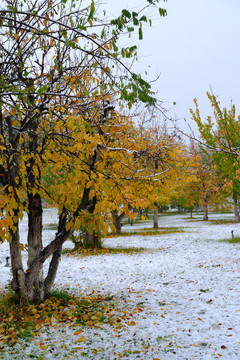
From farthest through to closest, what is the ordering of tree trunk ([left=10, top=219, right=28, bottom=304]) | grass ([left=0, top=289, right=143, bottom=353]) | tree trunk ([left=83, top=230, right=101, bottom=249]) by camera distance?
tree trunk ([left=83, top=230, right=101, bottom=249]) < tree trunk ([left=10, top=219, right=28, bottom=304]) < grass ([left=0, top=289, right=143, bottom=353])

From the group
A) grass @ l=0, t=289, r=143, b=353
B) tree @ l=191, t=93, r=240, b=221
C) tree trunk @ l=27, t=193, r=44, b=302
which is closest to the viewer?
tree @ l=191, t=93, r=240, b=221

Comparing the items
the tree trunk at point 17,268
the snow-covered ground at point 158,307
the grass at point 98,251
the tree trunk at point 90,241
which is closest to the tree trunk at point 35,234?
the tree trunk at point 17,268

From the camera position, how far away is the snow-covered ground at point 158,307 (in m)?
4.23

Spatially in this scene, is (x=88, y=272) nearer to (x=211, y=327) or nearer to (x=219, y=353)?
(x=211, y=327)

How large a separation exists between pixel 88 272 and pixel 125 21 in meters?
8.26

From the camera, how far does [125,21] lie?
2732mm

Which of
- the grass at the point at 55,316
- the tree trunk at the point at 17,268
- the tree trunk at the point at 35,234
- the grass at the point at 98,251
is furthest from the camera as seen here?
the grass at the point at 98,251

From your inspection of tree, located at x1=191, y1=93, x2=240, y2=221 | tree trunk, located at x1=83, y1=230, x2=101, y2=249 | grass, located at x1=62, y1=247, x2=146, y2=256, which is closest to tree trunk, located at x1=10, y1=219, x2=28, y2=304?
tree, located at x1=191, y1=93, x2=240, y2=221

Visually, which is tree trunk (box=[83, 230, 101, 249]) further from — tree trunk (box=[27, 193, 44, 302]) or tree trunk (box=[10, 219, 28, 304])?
tree trunk (box=[10, 219, 28, 304])

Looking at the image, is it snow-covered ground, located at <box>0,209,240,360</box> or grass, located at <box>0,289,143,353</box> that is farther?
grass, located at <box>0,289,143,353</box>

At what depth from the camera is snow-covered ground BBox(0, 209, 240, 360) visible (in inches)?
167

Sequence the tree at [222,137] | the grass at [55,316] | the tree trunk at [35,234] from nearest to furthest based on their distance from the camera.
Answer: the tree at [222,137] → the grass at [55,316] → the tree trunk at [35,234]

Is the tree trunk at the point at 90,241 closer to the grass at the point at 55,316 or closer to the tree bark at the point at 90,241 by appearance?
the tree bark at the point at 90,241

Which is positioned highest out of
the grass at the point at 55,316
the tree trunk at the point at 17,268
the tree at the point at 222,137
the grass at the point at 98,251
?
the tree at the point at 222,137
